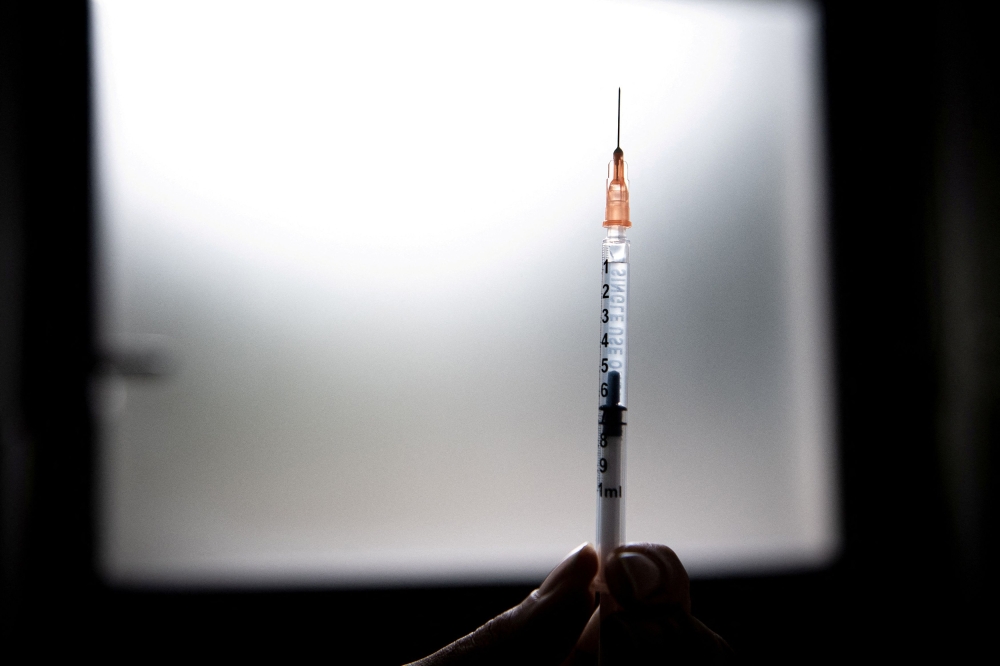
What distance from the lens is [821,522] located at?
124 centimetres

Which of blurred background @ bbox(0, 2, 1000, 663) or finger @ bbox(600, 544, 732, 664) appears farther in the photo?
blurred background @ bbox(0, 2, 1000, 663)

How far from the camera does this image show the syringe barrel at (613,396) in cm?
58

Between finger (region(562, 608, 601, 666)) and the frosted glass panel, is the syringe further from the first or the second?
the frosted glass panel

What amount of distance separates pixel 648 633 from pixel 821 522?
858mm

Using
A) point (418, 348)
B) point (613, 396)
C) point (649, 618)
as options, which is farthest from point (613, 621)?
point (418, 348)

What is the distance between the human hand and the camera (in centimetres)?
54

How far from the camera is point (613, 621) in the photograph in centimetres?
55

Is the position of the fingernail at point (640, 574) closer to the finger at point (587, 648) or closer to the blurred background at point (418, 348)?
the finger at point (587, 648)

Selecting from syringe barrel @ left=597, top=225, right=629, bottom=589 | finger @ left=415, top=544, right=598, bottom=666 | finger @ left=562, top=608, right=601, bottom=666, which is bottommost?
finger @ left=562, top=608, right=601, bottom=666

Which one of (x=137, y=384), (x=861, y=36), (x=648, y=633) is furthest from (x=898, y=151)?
(x=137, y=384)

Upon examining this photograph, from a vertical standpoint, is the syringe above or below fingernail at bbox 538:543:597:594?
above

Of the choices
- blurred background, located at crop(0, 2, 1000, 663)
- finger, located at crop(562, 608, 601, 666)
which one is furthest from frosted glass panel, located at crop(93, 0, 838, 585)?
finger, located at crop(562, 608, 601, 666)

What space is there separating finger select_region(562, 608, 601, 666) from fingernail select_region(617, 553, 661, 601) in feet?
0.29

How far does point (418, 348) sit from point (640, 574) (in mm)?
694
